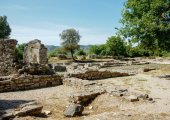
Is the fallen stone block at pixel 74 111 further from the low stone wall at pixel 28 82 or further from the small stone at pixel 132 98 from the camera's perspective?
the low stone wall at pixel 28 82

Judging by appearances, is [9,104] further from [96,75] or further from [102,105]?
[96,75]

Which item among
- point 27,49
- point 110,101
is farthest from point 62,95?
point 27,49

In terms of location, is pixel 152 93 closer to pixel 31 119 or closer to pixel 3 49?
pixel 31 119

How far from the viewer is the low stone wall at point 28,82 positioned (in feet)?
55.7

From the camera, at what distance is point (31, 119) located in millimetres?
10336

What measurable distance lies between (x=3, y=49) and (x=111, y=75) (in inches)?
376

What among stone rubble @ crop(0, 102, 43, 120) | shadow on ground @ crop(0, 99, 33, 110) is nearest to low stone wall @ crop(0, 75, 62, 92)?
shadow on ground @ crop(0, 99, 33, 110)

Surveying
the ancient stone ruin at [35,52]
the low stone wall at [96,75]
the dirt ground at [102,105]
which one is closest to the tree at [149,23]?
the low stone wall at [96,75]

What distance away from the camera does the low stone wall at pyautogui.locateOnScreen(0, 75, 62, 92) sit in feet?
55.7

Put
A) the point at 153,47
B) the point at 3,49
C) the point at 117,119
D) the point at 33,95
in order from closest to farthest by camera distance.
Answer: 1. the point at 117,119
2. the point at 33,95
3. the point at 3,49
4. the point at 153,47

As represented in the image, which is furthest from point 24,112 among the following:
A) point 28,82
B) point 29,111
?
point 28,82

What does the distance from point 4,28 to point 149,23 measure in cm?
5904

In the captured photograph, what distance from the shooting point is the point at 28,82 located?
17.9 meters

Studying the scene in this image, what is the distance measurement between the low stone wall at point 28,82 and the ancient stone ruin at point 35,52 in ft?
59.0
